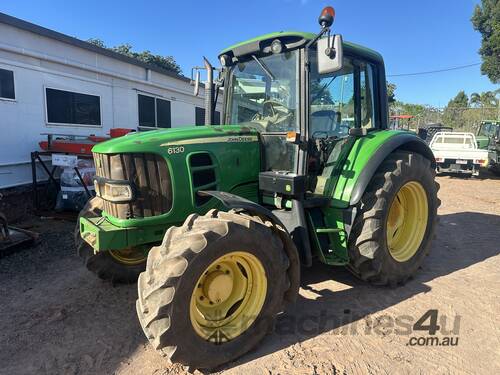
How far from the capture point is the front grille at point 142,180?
2896 millimetres

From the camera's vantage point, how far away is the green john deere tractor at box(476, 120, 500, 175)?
43.9ft

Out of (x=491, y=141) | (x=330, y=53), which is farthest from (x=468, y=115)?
(x=330, y=53)

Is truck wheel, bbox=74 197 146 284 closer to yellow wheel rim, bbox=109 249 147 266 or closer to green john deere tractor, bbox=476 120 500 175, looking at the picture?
yellow wheel rim, bbox=109 249 147 266

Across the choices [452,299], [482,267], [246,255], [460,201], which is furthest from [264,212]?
[460,201]

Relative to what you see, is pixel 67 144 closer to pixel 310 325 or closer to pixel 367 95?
pixel 367 95

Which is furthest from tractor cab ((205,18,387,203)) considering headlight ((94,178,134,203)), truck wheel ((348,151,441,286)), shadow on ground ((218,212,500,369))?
headlight ((94,178,134,203))

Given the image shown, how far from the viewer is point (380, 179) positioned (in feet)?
11.9

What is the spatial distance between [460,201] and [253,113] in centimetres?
705

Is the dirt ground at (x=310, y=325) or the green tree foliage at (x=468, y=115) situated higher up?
the green tree foliage at (x=468, y=115)

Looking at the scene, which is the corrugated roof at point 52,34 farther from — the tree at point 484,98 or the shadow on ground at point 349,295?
the tree at point 484,98

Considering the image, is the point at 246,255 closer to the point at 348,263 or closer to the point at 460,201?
the point at 348,263

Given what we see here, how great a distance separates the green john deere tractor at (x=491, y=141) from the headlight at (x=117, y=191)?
553 inches

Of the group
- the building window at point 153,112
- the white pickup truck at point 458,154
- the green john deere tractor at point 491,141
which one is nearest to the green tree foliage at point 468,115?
the green john deere tractor at point 491,141

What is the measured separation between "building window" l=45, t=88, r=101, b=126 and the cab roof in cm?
519
